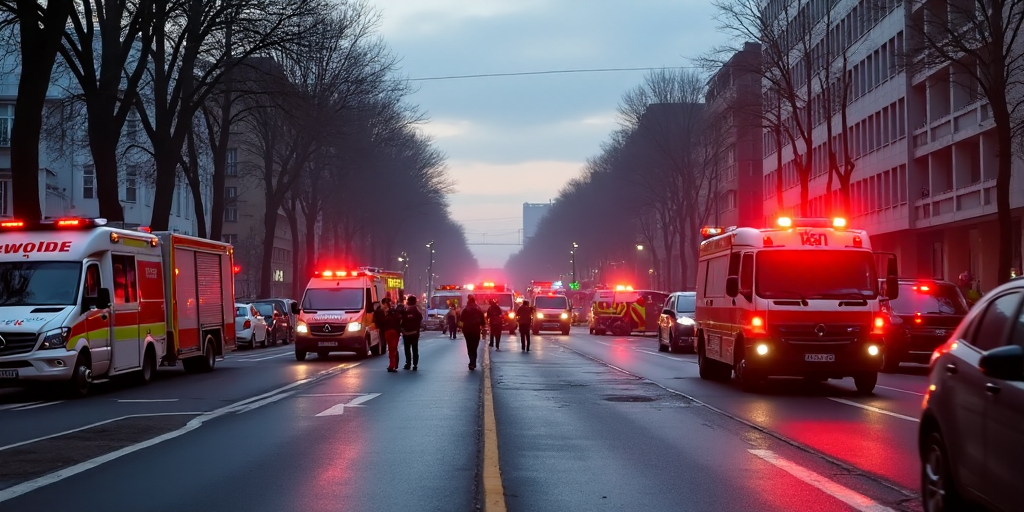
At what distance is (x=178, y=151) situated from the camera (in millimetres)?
38531

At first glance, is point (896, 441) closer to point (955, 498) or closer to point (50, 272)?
point (955, 498)

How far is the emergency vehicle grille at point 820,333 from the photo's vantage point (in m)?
19.8

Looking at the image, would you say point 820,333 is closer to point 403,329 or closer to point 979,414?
point 403,329

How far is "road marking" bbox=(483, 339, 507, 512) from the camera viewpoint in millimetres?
8750

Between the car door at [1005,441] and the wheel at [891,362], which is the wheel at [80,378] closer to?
the wheel at [891,362]

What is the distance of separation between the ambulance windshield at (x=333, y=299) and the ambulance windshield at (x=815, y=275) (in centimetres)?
1617

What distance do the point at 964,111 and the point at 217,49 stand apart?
Answer: 2669cm

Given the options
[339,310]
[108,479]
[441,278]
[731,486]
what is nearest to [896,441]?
[731,486]

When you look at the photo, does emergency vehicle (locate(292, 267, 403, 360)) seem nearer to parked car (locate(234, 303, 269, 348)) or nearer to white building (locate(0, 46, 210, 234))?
parked car (locate(234, 303, 269, 348))

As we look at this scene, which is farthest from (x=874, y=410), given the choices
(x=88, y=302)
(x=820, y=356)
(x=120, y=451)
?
(x=88, y=302)

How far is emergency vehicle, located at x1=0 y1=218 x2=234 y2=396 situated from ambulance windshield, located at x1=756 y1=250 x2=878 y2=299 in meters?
10.8

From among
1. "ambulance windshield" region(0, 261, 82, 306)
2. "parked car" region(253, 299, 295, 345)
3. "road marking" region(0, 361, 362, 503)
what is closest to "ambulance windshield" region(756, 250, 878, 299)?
"road marking" region(0, 361, 362, 503)

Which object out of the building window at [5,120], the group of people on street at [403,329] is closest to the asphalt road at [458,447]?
the group of people on street at [403,329]

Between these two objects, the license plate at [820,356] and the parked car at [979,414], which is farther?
the license plate at [820,356]
